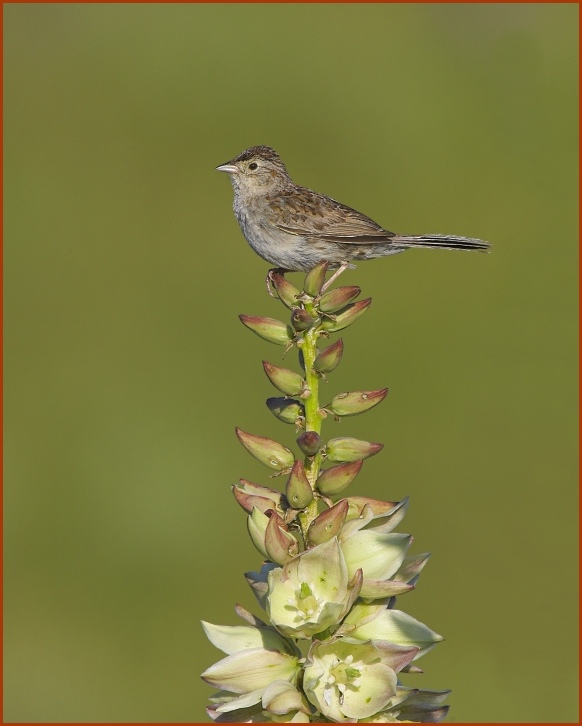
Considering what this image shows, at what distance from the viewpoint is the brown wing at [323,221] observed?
5707 millimetres

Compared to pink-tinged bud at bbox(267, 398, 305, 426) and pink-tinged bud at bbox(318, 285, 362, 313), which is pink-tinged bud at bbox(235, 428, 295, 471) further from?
pink-tinged bud at bbox(318, 285, 362, 313)

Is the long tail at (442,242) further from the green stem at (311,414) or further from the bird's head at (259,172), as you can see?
the green stem at (311,414)

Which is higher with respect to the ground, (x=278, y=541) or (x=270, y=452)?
(x=270, y=452)

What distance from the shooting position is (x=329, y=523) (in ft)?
7.73

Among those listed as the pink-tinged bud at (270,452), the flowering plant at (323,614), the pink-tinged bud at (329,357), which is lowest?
the flowering plant at (323,614)

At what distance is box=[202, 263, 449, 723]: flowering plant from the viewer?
2.29 meters

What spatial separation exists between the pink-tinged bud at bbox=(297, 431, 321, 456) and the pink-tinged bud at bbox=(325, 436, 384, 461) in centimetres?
7

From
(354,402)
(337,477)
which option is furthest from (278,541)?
(354,402)

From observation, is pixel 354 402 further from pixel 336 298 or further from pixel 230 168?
pixel 230 168

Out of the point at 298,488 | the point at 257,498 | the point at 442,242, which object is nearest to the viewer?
the point at 298,488

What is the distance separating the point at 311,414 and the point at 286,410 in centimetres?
9

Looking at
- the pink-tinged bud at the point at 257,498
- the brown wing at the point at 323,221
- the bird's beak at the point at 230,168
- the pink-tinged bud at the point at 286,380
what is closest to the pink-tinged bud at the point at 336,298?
the pink-tinged bud at the point at 286,380

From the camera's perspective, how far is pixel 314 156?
13461 millimetres

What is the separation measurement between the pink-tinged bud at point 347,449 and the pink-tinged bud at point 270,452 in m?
0.08
